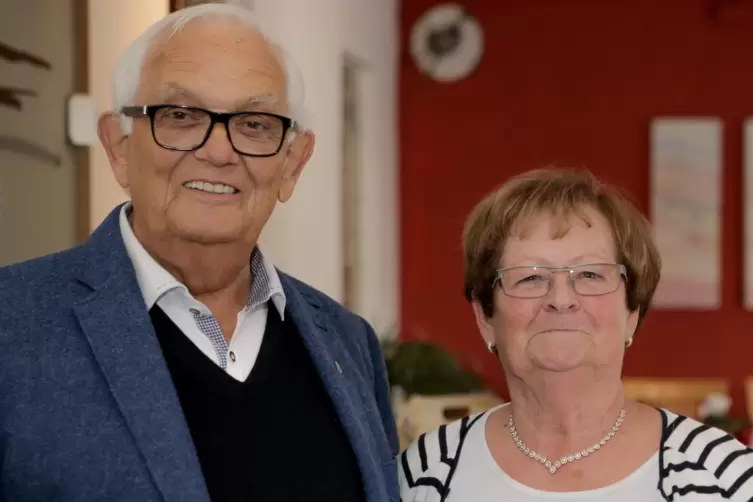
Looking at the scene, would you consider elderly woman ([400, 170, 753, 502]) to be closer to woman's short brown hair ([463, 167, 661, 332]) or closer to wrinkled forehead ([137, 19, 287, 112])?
woman's short brown hair ([463, 167, 661, 332])

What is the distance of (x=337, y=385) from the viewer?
1.65 metres

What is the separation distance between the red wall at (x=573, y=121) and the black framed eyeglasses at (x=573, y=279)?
363cm

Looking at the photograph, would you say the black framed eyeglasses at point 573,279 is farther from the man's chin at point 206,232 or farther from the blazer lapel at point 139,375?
the blazer lapel at point 139,375

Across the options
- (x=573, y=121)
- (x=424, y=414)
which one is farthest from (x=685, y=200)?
(x=424, y=414)

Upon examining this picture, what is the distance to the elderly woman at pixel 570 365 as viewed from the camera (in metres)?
1.57

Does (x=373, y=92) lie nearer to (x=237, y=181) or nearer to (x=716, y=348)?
(x=716, y=348)

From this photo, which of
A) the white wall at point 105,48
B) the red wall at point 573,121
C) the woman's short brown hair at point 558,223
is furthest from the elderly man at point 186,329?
the red wall at point 573,121

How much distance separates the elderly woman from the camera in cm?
157

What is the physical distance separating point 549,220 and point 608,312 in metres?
0.18

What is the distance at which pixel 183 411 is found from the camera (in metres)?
1.45

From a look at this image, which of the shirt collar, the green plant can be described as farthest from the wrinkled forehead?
the green plant

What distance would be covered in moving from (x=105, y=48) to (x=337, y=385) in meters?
1.15

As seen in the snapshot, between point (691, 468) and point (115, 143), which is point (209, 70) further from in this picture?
point (691, 468)

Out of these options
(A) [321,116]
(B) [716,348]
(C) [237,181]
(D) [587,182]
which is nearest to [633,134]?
(B) [716,348]
